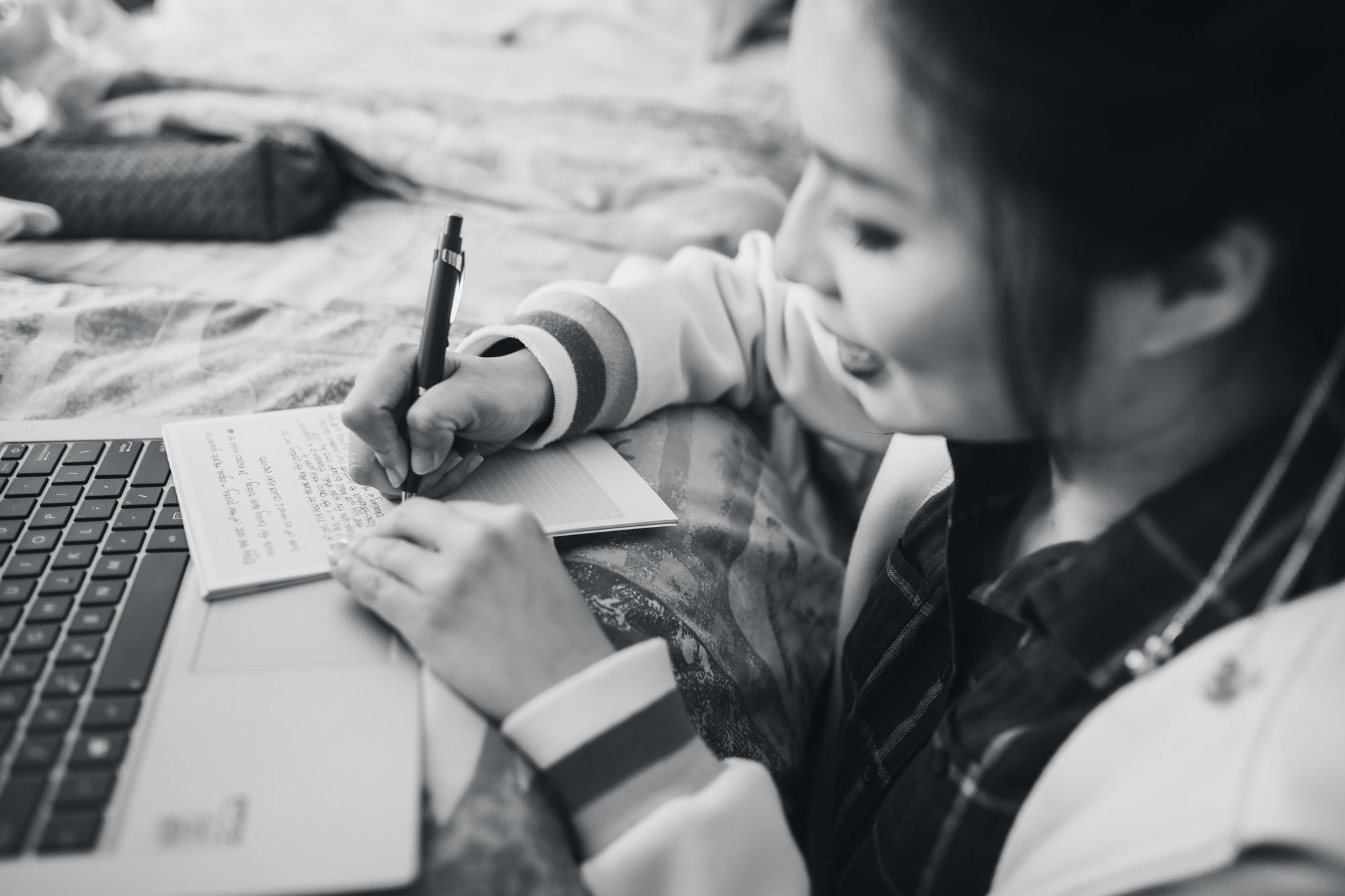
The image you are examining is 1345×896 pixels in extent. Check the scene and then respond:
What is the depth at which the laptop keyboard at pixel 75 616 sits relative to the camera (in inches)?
14.0

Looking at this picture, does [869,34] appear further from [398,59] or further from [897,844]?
[398,59]

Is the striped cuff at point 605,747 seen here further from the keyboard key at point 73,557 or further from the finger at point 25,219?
the finger at point 25,219

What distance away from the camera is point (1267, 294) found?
381 mm

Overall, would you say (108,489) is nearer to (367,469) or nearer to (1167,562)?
(367,469)

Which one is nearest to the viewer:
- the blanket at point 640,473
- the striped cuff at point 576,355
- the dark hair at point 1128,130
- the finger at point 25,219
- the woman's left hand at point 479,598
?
the dark hair at point 1128,130

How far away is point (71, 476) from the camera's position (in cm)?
55

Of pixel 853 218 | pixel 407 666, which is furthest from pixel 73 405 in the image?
pixel 853 218

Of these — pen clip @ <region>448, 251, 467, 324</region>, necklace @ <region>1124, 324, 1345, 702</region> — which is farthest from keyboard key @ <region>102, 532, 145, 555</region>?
necklace @ <region>1124, 324, 1345, 702</region>

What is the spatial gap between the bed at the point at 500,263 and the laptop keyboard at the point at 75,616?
0.13 metres

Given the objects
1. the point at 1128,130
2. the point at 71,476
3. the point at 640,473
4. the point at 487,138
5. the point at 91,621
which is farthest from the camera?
the point at 487,138

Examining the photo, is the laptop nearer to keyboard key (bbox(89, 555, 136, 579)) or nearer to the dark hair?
keyboard key (bbox(89, 555, 136, 579))

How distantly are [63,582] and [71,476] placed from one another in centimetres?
11

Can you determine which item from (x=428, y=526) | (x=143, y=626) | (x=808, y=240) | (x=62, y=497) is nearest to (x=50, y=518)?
(x=62, y=497)

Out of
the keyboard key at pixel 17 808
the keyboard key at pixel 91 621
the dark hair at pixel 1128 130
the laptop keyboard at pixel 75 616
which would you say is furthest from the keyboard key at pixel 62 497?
the dark hair at pixel 1128 130
